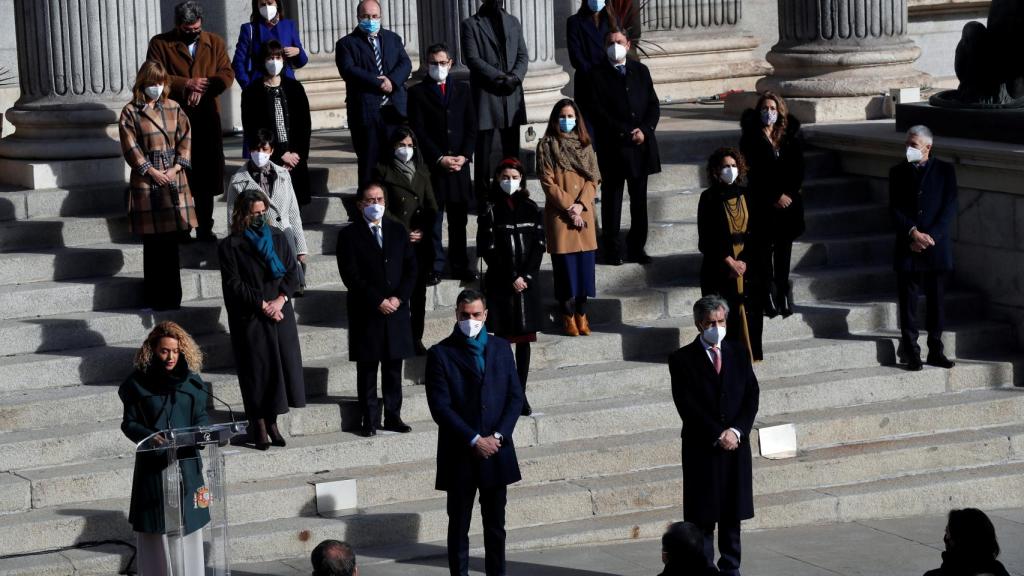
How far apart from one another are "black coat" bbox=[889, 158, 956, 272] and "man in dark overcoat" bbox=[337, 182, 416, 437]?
3.82 m

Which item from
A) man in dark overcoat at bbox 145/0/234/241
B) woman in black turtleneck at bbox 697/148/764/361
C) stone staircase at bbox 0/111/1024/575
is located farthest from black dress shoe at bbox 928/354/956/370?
man in dark overcoat at bbox 145/0/234/241

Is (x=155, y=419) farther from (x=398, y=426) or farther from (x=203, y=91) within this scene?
(x=203, y=91)

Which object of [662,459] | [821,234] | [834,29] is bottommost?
[662,459]

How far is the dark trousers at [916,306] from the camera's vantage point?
14.9 metres

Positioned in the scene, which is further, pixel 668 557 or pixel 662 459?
pixel 662 459

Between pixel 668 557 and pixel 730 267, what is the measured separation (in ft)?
20.2

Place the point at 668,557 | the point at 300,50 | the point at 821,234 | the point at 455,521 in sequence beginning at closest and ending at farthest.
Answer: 1. the point at 668,557
2. the point at 455,521
3. the point at 300,50
4. the point at 821,234

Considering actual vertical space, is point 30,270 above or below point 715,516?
above

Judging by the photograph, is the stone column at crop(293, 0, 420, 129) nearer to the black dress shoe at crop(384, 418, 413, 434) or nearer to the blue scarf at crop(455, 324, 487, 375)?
the black dress shoe at crop(384, 418, 413, 434)

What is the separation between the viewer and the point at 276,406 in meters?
12.8

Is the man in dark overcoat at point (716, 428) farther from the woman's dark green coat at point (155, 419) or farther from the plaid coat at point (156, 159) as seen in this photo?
the plaid coat at point (156, 159)

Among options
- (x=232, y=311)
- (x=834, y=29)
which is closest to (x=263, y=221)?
(x=232, y=311)

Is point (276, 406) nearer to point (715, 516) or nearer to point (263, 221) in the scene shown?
point (263, 221)

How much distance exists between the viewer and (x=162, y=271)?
1399 centimetres
